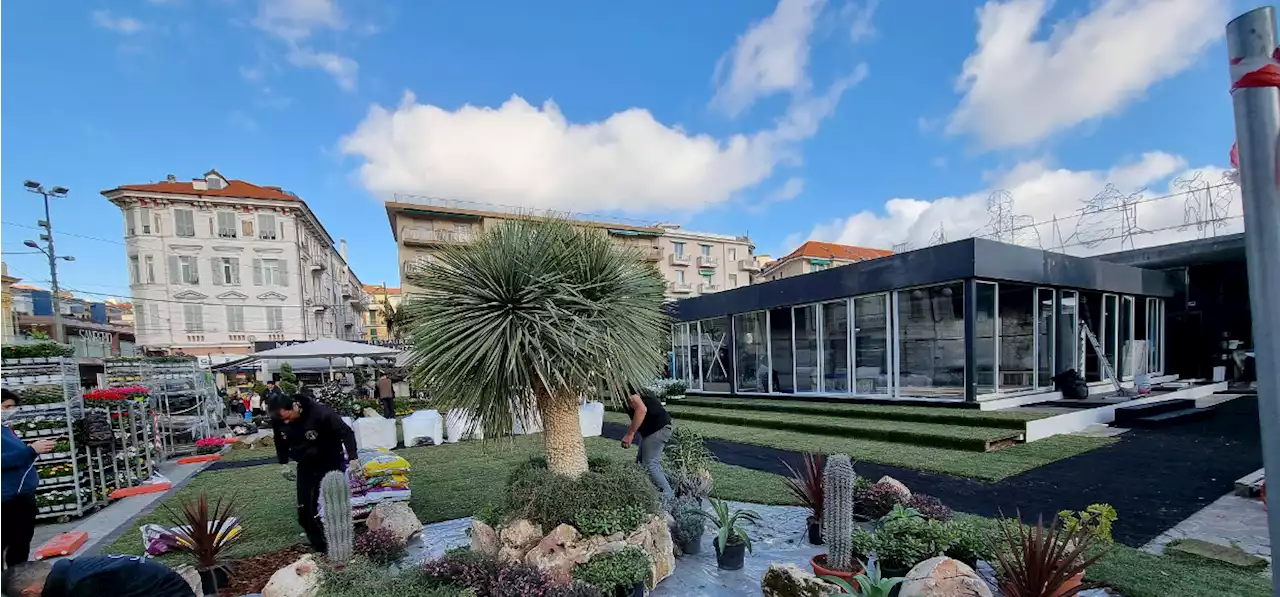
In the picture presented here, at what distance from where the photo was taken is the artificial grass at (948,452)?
682 cm

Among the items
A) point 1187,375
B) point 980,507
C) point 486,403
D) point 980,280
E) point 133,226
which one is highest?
point 133,226

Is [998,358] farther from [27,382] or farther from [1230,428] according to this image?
[27,382]

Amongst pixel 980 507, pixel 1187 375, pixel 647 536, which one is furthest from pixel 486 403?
pixel 1187 375

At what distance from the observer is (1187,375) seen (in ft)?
56.2

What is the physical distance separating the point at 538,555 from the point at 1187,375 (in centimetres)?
2398

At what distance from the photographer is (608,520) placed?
12.8 feet

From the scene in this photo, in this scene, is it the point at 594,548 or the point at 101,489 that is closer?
the point at 594,548

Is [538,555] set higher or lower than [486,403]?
lower

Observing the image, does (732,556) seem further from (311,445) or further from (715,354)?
(715,354)

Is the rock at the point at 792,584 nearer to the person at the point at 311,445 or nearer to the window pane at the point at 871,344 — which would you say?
the person at the point at 311,445

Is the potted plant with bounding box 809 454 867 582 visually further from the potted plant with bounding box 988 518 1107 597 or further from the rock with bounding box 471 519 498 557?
the rock with bounding box 471 519 498 557

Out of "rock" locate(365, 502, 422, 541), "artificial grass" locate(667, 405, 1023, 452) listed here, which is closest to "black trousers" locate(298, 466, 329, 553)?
"rock" locate(365, 502, 422, 541)

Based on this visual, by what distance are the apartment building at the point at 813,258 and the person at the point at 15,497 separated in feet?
149

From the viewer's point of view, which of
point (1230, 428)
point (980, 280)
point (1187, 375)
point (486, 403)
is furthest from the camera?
point (1187, 375)
